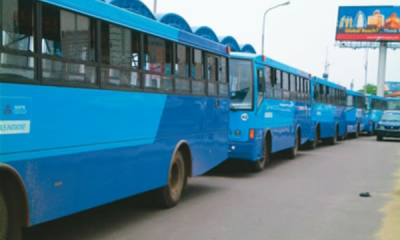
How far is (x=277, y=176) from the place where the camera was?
1311cm

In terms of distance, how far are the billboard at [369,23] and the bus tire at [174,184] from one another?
183ft

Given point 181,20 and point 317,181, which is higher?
point 181,20

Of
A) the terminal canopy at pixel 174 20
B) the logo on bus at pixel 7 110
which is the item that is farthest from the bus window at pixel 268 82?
the logo on bus at pixel 7 110

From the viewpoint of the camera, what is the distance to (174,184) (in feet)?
29.1

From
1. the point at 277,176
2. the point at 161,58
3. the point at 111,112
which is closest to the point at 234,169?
the point at 277,176

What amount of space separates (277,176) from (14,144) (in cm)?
931

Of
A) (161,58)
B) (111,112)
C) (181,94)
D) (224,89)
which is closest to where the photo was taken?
(111,112)

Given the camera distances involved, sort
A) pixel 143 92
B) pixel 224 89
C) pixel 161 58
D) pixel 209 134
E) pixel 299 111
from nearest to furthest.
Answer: pixel 143 92 → pixel 161 58 → pixel 209 134 → pixel 224 89 → pixel 299 111

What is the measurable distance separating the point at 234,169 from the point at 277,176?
160cm

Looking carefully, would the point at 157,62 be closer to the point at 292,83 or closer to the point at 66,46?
the point at 66,46

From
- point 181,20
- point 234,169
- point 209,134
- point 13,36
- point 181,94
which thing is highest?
point 181,20

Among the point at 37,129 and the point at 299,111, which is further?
the point at 299,111

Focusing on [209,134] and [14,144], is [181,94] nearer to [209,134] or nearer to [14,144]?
[209,134]

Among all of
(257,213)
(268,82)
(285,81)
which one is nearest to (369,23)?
(285,81)
